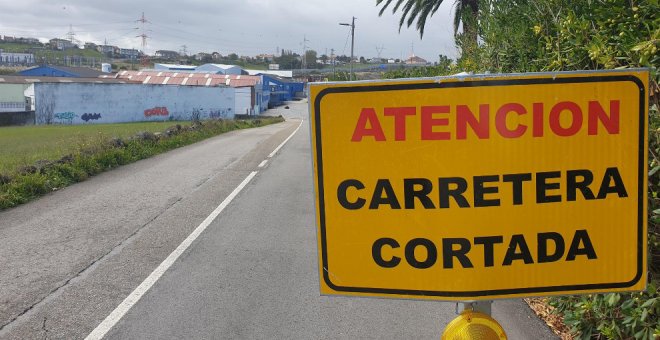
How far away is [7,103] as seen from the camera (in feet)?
158

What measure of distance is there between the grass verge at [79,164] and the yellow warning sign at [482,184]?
33.7 ft

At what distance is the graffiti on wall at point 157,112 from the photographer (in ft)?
189

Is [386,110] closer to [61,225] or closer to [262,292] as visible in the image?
[262,292]

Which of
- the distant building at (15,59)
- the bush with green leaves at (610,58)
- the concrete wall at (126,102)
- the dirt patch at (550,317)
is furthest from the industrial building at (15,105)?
the distant building at (15,59)

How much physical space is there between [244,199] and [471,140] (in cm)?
966

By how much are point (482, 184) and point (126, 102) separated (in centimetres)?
5729

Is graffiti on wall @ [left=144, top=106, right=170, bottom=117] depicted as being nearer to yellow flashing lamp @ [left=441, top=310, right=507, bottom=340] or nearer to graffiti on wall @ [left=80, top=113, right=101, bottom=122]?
graffiti on wall @ [left=80, top=113, right=101, bottom=122]

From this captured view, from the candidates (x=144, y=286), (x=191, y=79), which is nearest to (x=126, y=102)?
(x=191, y=79)

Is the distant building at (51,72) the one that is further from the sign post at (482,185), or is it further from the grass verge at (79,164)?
the sign post at (482,185)

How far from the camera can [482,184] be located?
6.26ft

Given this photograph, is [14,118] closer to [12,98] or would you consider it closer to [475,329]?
[12,98]

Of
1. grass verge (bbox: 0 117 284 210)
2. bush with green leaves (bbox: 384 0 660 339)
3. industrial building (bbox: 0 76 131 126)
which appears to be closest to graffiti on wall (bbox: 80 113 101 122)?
industrial building (bbox: 0 76 131 126)

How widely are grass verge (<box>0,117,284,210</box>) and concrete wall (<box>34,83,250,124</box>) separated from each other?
3029 cm

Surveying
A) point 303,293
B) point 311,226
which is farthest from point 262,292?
point 311,226
